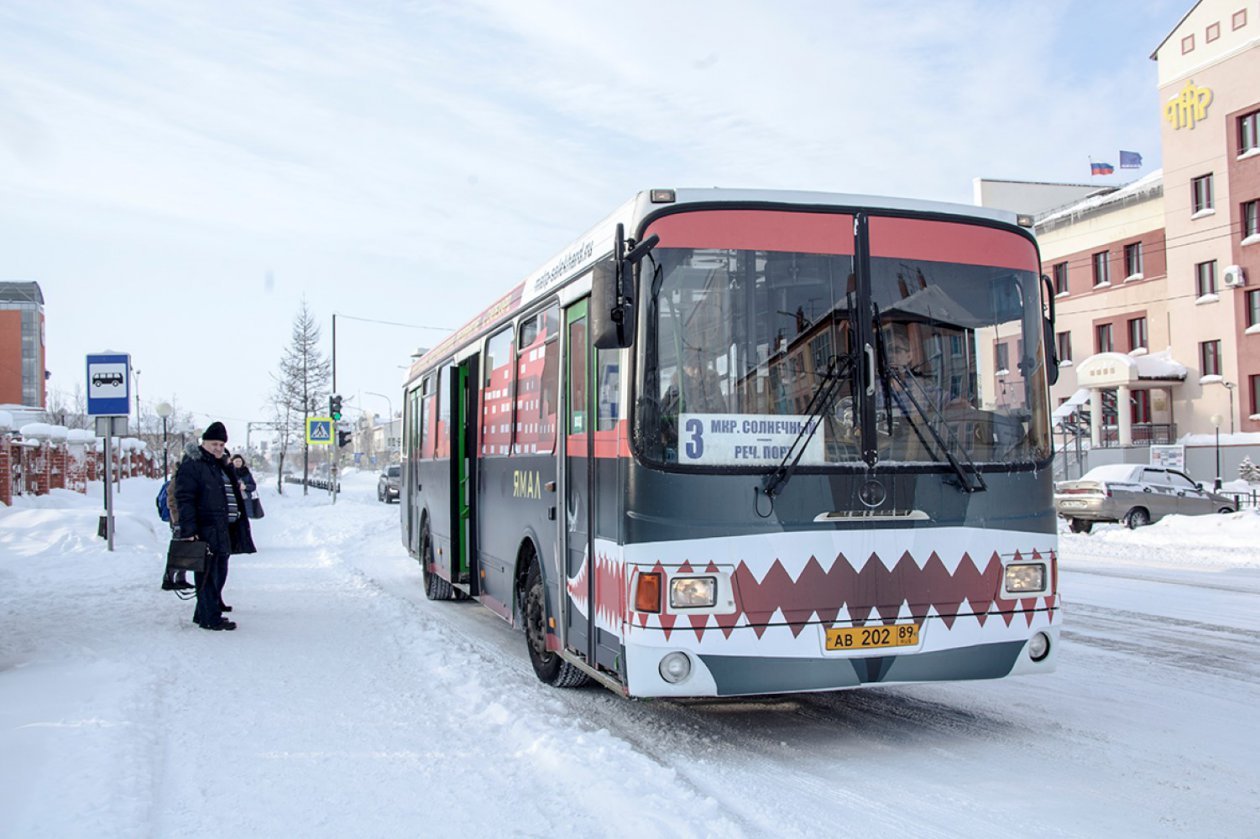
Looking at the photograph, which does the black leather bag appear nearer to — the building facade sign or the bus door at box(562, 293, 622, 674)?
the bus door at box(562, 293, 622, 674)

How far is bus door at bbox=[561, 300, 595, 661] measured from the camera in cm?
664

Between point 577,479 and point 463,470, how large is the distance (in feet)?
14.4

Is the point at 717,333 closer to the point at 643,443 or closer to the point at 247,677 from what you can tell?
the point at 643,443

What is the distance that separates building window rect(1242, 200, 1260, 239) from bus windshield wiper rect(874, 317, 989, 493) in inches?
1584

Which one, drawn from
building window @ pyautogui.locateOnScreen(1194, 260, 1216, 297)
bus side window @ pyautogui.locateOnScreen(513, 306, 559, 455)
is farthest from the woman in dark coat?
building window @ pyautogui.locateOnScreen(1194, 260, 1216, 297)

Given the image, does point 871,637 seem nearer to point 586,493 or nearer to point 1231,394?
point 586,493

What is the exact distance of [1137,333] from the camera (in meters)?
47.6

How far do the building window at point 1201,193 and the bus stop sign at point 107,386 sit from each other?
39.9m

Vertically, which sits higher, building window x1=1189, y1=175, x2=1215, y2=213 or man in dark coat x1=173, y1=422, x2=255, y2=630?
building window x1=1189, y1=175, x2=1215, y2=213

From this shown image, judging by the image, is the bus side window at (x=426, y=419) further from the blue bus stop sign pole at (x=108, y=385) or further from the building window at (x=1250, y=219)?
the building window at (x=1250, y=219)

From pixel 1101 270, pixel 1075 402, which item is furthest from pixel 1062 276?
pixel 1075 402

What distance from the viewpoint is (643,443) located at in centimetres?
579

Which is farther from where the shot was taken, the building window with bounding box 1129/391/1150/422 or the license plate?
the building window with bounding box 1129/391/1150/422

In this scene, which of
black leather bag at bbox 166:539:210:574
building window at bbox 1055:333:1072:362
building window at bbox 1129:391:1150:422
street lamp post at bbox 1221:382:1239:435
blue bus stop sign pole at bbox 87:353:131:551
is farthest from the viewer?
building window at bbox 1055:333:1072:362
